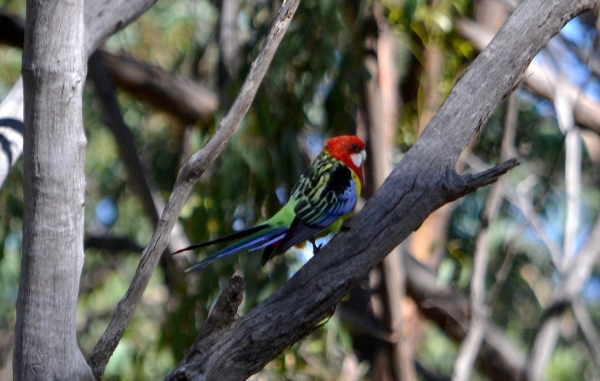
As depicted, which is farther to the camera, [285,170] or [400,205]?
[285,170]

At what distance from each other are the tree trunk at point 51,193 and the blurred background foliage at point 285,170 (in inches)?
80.7

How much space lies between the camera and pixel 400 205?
2.28 m

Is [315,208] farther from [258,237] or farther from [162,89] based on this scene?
[162,89]

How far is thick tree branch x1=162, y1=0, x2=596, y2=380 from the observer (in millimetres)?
2014

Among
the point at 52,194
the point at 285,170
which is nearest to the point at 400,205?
the point at 52,194

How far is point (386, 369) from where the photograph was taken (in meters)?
4.79

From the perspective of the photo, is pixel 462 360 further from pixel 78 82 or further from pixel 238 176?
pixel 78 82

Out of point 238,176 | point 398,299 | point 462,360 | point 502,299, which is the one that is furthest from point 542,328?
point 502,299

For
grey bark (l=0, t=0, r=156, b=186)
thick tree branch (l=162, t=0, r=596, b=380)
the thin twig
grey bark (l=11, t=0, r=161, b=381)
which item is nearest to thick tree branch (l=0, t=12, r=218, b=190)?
the thin twig

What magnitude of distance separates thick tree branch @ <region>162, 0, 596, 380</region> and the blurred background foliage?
1.55m

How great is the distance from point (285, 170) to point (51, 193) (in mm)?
2434

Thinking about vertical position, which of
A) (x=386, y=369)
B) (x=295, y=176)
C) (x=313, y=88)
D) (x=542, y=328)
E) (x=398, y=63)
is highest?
(x=398, y=63)

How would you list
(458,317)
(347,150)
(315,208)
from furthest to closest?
(458,317)
(347,150)
(315,208)

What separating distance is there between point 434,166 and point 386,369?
2.74m
